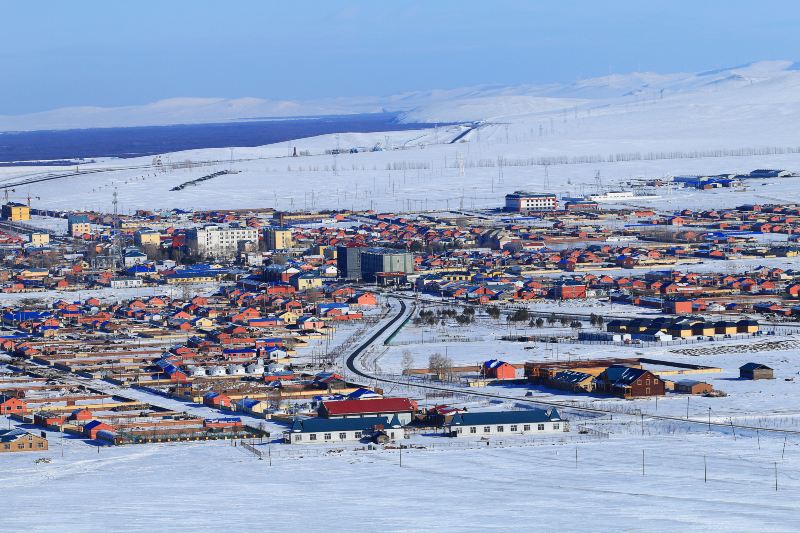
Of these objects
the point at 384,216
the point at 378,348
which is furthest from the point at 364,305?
the point at 384,216

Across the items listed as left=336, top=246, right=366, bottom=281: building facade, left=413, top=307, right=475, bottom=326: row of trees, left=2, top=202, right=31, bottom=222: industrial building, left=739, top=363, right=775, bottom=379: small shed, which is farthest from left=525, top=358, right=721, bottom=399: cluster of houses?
left=2, top=202, right=31, bottom=222: industrial building

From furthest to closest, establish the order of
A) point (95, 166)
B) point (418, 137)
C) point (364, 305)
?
point (418, 137)
point (95, 166)
point (364, 305)

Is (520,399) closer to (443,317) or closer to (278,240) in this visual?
(443,317)

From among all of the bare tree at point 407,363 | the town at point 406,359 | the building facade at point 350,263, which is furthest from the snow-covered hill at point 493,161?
the bare tree at point 407,363

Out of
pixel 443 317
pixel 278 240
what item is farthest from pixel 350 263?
pixel 443 317

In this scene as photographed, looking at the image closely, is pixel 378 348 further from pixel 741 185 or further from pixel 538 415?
pixel 741 185

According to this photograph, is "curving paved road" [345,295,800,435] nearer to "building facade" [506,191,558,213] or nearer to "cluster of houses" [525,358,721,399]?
"cluster of houses" [525,358,721,399]

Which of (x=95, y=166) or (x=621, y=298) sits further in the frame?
(x=95, y=166)
